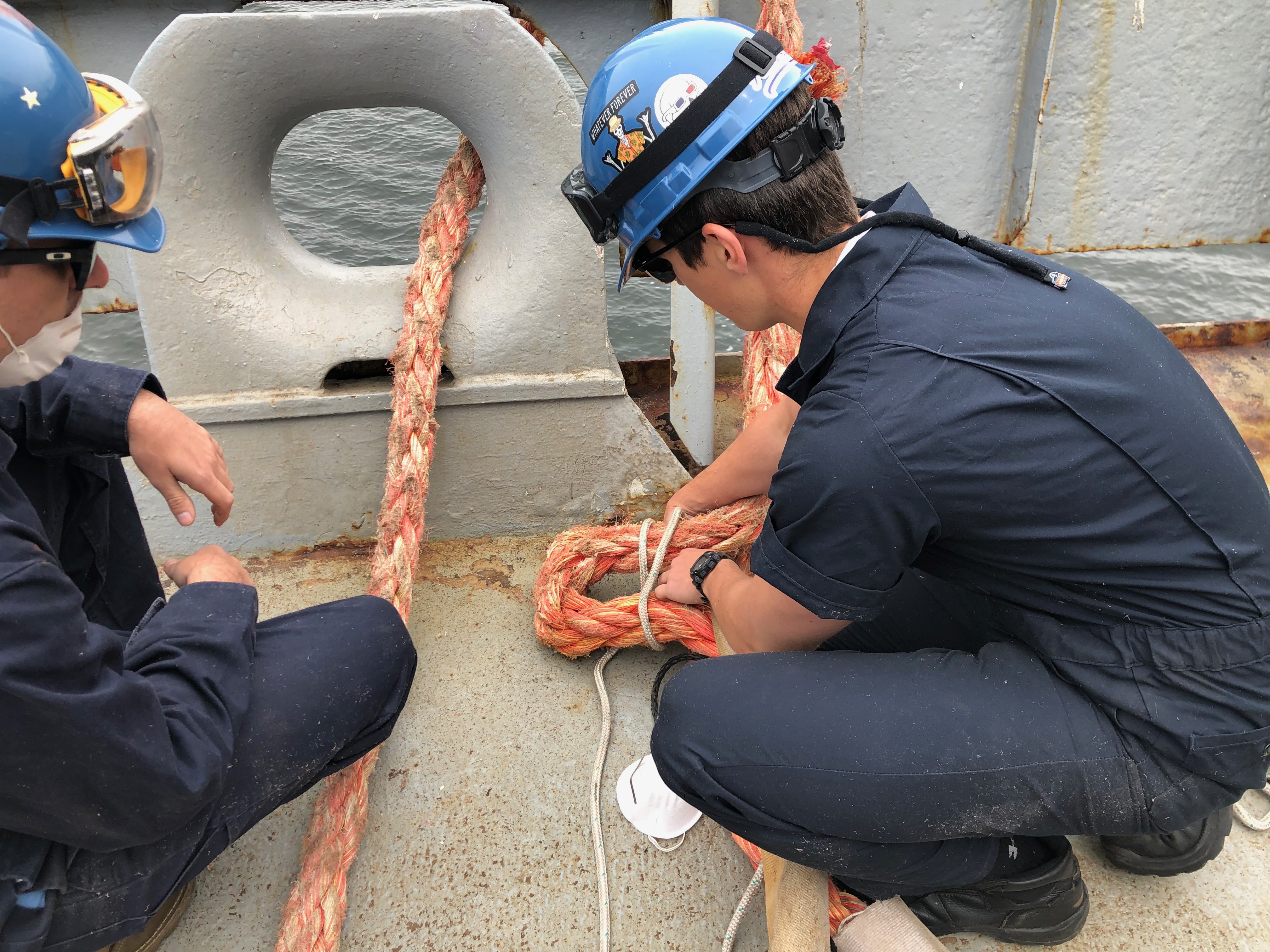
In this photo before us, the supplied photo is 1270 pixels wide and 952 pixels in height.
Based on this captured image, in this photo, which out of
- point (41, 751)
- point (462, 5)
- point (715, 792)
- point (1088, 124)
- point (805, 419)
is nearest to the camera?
point (41, 751)

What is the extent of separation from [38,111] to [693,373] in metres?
1.66

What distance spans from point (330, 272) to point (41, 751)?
1.53 meters

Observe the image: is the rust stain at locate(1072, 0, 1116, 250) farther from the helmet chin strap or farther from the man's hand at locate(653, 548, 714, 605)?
the helmet chin strap

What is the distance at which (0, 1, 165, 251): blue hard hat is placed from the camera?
110cm

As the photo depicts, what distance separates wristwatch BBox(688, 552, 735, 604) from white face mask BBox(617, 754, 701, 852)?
1.19 feet

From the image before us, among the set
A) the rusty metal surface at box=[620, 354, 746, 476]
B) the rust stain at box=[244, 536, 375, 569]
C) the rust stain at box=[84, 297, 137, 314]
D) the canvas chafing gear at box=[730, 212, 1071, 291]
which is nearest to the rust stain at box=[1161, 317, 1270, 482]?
the rusty metal surface at box=[620, 354, 746, 476]

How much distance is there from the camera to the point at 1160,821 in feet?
4.57

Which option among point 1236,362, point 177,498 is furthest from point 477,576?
point 1236,362

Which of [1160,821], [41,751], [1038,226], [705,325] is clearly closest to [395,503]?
[705,325]

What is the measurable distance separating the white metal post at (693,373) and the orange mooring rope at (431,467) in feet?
0.42

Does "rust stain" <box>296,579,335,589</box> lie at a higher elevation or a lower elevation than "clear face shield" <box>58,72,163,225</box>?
lower

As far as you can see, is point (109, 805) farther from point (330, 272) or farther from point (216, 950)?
point (330, 272)

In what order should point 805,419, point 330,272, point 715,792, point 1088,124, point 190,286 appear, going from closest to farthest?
point 805,419 → point 715,792 → point 190,286 → point 330,272 → point 1088,124

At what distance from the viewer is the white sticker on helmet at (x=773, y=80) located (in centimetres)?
138
